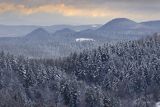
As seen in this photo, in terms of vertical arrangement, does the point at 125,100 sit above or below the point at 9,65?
below

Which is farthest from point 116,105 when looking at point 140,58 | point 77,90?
point 140,58

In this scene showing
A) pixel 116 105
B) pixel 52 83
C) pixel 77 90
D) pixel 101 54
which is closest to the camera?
pixel 116 105

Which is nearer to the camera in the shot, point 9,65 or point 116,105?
point 116,105

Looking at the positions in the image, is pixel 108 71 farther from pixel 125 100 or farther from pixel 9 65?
pixel 9 65

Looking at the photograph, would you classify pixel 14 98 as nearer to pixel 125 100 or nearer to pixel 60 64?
pixel 125 100

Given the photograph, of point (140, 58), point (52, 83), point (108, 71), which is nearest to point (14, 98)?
point (52, 83)

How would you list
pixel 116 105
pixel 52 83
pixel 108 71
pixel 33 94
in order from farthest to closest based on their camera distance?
pixel 108 71 → pixel 52 83 → pixel 33 94 → pixel 116 105
